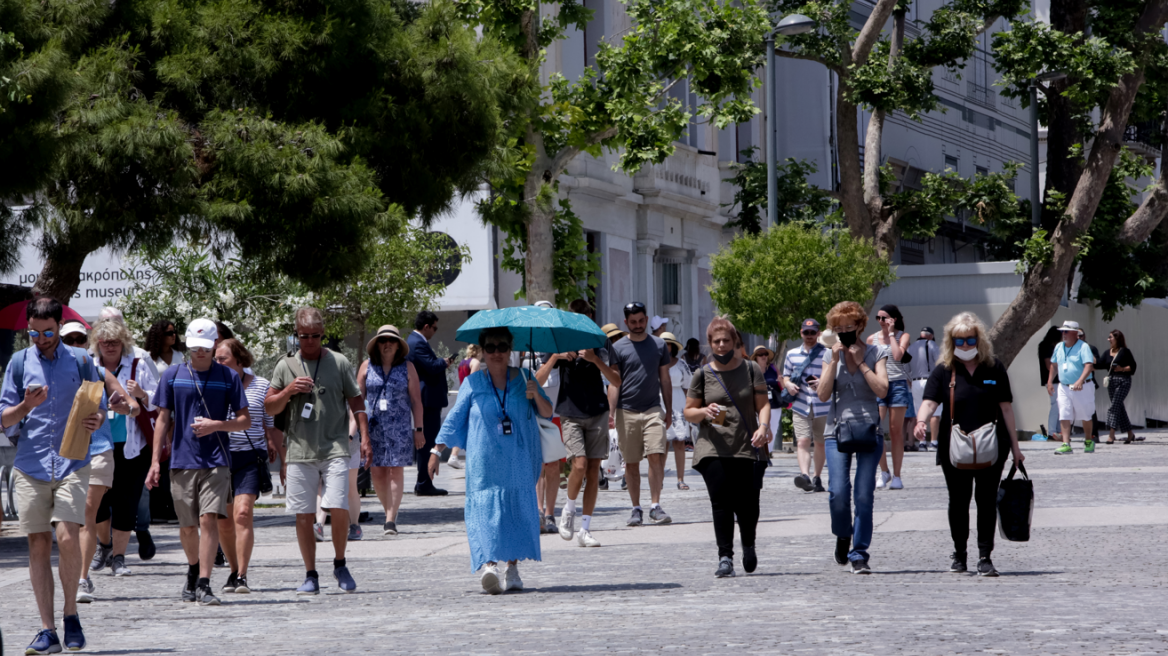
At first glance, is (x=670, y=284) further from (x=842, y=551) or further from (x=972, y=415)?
(x=972, y=415)

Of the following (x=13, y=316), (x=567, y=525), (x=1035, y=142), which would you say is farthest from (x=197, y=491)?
(x=1035, y=142)

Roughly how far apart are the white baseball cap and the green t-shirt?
0.56 meters

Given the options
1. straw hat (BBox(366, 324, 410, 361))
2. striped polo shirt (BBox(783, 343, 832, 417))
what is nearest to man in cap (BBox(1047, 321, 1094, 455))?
striped polo shirt (BBox(783, 343, 832, 417))

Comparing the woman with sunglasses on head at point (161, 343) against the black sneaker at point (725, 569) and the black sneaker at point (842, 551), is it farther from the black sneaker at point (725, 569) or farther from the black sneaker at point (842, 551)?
the black sneaker at point (842, 551)

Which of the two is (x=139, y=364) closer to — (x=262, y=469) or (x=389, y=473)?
(x=262, y=469)

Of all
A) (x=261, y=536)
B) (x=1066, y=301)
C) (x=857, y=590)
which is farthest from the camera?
(x=1066, y=301)

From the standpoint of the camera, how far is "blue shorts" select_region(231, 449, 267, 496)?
33.1 ft

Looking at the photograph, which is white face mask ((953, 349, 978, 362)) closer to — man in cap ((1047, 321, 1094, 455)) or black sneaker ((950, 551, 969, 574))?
black sneaker ((950, 551, 969, 574))

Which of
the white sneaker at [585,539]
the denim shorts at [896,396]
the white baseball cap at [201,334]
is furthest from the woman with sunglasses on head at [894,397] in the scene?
the white baseball cap at [201,334]

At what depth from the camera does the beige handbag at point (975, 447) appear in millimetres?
10227

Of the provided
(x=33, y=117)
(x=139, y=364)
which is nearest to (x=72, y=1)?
(x=33, y=117)

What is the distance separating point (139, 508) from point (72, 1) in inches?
205

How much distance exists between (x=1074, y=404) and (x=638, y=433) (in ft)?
40.3

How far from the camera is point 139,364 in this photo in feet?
37.0
